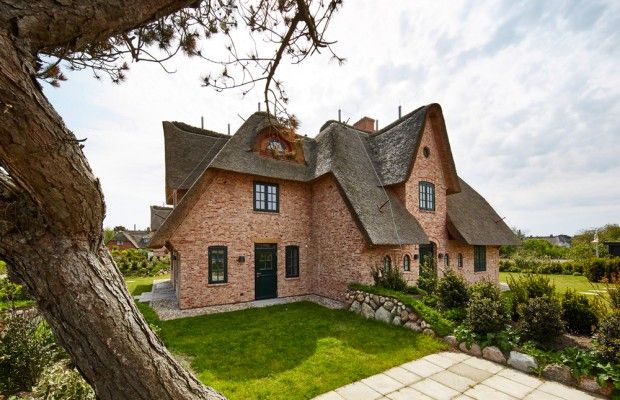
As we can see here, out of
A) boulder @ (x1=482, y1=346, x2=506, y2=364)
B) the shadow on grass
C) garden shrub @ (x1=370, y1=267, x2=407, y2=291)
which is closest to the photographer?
the shadow on grass

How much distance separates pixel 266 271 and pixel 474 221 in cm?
1313

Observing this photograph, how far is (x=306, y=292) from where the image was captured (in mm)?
14031

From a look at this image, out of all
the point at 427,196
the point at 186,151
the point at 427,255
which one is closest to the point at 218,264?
the point at 186,151

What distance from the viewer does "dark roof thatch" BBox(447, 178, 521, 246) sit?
51.2 feet

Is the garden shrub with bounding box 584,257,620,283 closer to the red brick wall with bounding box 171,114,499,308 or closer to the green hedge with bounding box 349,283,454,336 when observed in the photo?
the red brick wall with bounding box 171,114,499,308

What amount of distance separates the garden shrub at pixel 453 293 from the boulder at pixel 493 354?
2.04 metres

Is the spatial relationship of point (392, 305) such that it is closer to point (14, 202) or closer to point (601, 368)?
point (601, 368)

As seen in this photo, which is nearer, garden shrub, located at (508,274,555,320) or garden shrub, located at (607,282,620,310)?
garden shrub, located at (607,282,620,310)

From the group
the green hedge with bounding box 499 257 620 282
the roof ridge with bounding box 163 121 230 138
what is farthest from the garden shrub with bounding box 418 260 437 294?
the roof ridge with bounding box 163 121 230 138

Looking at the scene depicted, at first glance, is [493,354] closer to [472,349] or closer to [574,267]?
[472,349]

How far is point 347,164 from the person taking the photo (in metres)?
13.7

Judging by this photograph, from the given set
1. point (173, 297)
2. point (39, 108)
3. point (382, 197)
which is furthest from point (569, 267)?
point (39, 108)

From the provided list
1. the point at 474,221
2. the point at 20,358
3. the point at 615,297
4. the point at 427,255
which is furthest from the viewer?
the point at 474,221

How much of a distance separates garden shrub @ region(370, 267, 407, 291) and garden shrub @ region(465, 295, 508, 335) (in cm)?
321
